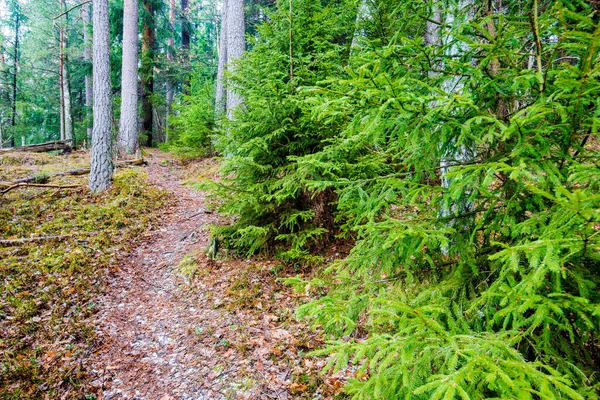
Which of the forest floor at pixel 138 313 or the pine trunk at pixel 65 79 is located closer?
the forest floor at pixel 138 313

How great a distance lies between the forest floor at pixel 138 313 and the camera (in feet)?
13.0

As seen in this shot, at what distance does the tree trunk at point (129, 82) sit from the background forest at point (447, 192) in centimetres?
933

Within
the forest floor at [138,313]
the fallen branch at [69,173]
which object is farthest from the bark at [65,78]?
the forest floor at [138,313]

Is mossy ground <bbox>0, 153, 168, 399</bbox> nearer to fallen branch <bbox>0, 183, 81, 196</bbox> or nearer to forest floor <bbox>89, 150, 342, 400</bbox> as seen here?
fallen branch <bbox>0, 183, 81, 196</bbox>

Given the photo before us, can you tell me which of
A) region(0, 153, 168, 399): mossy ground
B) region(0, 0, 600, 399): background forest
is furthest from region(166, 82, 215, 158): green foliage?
region(0, 0, 600, 399): background forest

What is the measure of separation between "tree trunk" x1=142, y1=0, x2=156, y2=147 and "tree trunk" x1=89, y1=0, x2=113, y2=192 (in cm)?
828

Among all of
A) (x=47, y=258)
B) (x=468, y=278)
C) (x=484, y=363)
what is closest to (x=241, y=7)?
(x=47, y=258)

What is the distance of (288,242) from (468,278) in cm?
392

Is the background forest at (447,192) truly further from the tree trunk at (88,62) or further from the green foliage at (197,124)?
the tree trunk at (88,62)

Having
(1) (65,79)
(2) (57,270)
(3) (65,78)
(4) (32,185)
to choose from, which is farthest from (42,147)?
(2) (57,270)

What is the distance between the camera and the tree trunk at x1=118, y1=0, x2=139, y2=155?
41.3 ft

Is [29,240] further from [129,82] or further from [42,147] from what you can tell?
[42,147]

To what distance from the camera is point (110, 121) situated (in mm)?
9289

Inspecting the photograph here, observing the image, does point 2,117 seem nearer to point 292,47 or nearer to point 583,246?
point 292,47
